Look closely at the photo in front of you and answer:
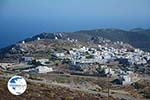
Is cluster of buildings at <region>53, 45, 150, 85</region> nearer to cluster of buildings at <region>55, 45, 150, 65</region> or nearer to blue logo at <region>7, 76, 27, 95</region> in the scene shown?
cluster of buildings at <region>55, 45, 150, 65</region>

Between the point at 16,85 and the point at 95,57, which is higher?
the point at 16,85

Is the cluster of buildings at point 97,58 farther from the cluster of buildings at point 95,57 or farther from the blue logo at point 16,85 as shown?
the blue logo at point 16,85

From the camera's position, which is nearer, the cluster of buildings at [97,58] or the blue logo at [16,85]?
the blue logo at [16,85]

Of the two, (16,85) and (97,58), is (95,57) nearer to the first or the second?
(97,58)

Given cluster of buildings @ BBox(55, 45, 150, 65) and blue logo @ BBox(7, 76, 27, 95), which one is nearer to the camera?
blue logo @ BBox(7, 76, 27, 95)

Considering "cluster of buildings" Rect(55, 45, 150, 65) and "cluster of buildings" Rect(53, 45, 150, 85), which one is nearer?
"cluster of buildings" Rect(53, 45, 150, 85)

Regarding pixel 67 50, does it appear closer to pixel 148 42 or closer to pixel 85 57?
pixel 85 57

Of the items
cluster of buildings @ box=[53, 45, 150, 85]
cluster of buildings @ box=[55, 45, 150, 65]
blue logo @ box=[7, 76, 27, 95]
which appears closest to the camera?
blue logo @ box=[7, 76, 27, 95]

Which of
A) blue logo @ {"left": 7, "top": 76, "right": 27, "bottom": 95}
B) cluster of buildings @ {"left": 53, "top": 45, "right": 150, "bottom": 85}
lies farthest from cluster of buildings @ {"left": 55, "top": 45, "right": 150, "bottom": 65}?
blue logo @ {"left": 7, "top": 76, "right": 27, "bottom": 95}

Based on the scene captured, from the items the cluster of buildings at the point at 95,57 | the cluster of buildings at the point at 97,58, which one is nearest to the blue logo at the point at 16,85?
the cluster of buildings at the point at 97,58

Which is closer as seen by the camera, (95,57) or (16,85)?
(16,85)

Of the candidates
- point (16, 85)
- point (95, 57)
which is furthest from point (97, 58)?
point (16, 85)

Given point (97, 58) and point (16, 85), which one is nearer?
point (16, 85)

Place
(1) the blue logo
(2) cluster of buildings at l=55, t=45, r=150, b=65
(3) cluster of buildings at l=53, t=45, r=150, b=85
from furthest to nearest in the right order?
(2) cluster of buildings at l=55, t=45, r=150, b=65 → (3) cluster of buildings at l=53, t=45, r=150, b=85 → (1) the blue logo
